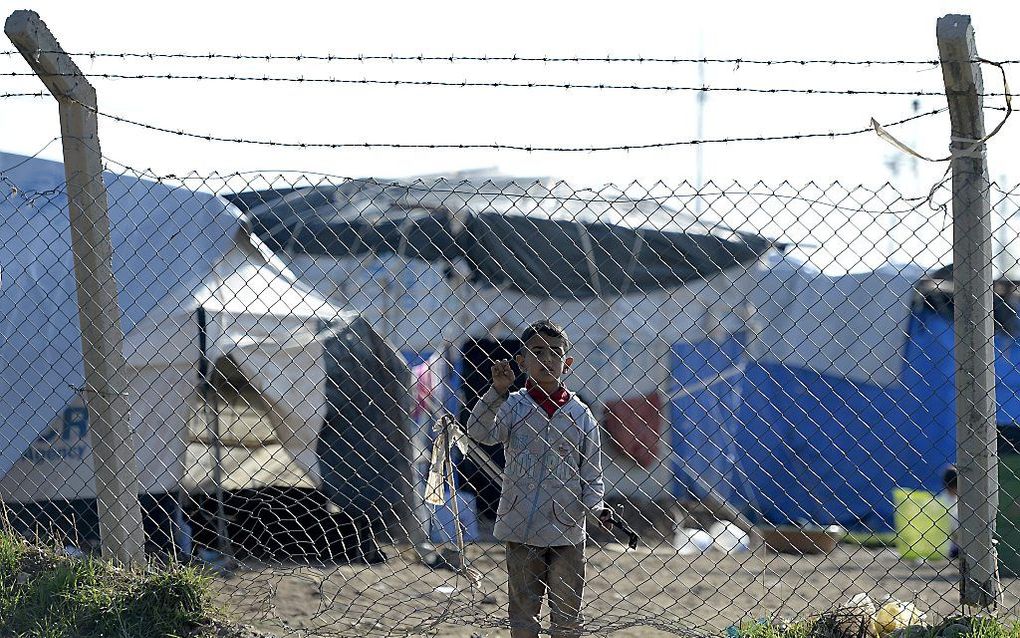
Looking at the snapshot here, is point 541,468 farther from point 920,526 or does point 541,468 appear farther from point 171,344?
point 920,526

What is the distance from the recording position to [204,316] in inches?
271

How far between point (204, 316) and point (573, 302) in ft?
11.6

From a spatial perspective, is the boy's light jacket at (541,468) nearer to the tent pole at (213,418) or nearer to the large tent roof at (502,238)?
the tent pole at (213,418)

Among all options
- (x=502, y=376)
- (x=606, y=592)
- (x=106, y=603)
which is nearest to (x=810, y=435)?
(x=606, y=592)

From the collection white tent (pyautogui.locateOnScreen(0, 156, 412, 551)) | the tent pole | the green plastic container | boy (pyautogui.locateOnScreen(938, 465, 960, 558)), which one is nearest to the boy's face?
white tent (pyautogui.locateOnScreen(0, 156, 412, 551))

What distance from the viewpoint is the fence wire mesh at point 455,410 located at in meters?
4.54

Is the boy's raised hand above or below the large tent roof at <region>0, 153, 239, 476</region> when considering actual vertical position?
below

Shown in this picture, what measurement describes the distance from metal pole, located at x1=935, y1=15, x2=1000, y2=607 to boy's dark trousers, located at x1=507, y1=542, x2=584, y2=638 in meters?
1.30

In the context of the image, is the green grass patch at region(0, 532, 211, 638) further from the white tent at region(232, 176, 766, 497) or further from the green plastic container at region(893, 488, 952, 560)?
the green plastic container at region(893, 488, 952, 560)

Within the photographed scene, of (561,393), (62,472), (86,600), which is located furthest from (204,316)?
(561,393)

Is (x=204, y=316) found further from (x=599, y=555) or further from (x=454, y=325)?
(x=599, y=555)

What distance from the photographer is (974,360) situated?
11.6 ft

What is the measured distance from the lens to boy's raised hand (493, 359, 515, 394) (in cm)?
378

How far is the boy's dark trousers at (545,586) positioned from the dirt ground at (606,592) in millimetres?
146
